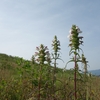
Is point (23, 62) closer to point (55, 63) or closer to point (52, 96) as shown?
point (55, 63)

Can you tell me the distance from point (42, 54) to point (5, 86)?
8.85ft

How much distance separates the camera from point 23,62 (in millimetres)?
8609

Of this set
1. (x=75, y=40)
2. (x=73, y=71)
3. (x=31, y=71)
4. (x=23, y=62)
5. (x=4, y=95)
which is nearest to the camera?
(x=73, y=71)

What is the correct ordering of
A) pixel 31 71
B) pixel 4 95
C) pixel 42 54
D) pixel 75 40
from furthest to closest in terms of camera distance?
pixel 31 71 < pixel 4 95 < pixel 42 54 < pixel 75 40

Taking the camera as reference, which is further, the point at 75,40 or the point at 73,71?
the point at 75,40

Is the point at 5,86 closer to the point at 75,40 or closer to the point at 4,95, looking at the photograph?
the point at 4,95

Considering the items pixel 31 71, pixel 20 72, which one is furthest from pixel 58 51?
pixel 20 72

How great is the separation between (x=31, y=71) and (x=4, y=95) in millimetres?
1883

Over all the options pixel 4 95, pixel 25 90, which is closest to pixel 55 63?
pixel 25 90

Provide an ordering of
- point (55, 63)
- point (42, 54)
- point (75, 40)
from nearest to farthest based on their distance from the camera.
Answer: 1. point (75, 40)
2. point (42, 54)
3. point (55, 63)

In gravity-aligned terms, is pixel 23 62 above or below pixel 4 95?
above

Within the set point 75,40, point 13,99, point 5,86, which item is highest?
point 75,40

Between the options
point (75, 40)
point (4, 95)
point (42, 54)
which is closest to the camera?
point (75, 40)

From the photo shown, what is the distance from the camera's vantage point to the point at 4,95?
6246 mm
